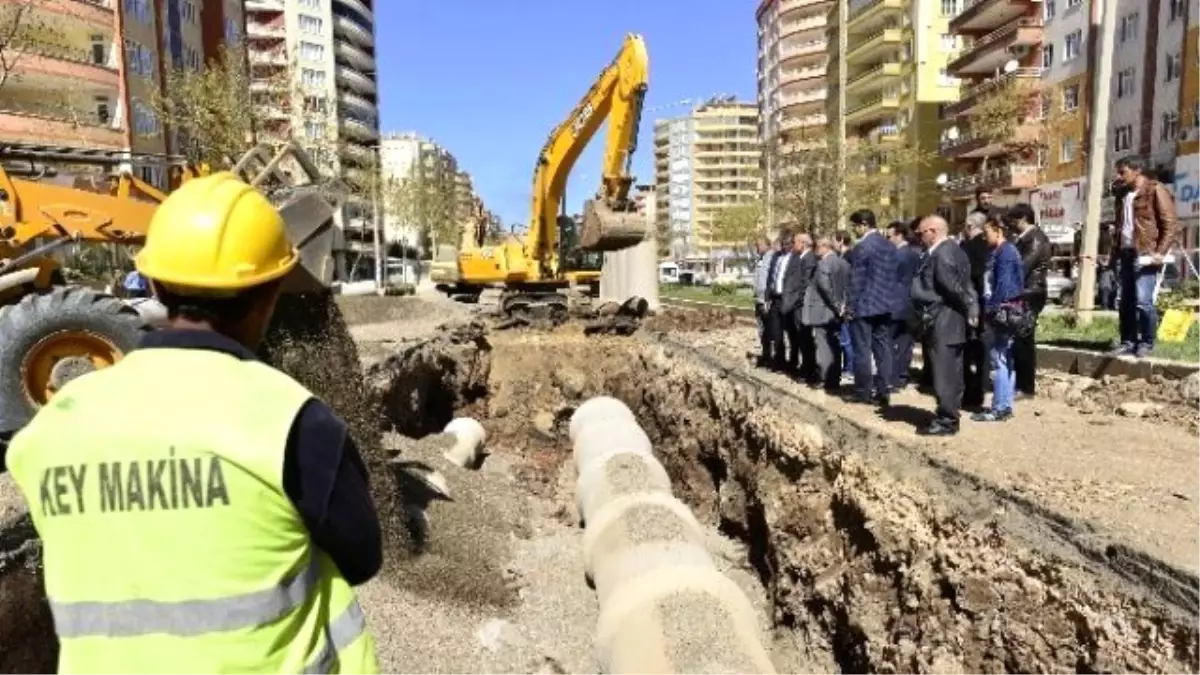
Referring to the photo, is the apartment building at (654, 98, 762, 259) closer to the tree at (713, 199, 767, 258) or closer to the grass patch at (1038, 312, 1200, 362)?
the tree at (713, 199, 767, 258)

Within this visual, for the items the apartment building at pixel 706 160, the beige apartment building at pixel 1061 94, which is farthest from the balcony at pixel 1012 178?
the apartment building at pixel 706 160

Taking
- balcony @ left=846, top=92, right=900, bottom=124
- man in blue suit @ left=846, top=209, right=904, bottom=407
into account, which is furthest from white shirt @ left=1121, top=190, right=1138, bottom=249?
balcony @ left=846, top=92, right=900, bottom=124

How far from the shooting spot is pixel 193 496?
1.49 m

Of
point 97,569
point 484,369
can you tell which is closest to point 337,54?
point 484,369

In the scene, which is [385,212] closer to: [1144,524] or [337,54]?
[337,54]

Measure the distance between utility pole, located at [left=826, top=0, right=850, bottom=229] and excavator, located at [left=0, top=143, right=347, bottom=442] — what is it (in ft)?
103

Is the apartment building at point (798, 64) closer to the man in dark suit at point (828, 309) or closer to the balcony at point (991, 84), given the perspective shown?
the balcony at point (991, 84)

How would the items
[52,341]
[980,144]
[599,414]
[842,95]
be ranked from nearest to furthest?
[52,341] → [599,414] → [980,144] → [842,95]

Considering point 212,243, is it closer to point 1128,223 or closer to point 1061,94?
point 1128,223

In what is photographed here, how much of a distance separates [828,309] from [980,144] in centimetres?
3720

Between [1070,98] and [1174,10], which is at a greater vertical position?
[1174,10]

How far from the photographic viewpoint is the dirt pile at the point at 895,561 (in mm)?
3500

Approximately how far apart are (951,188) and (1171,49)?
43.7ft

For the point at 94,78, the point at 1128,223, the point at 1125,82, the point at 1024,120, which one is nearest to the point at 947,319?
the point at 1128,223
